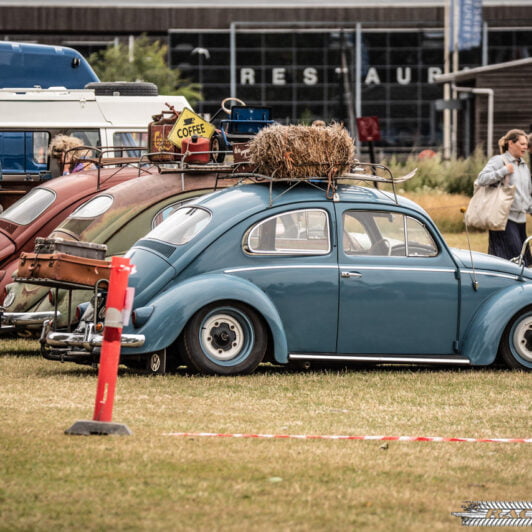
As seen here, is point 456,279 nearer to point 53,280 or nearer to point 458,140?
point 53,280

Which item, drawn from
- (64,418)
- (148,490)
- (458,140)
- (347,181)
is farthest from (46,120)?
(458,140)

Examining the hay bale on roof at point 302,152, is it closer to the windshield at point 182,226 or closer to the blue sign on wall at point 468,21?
the windshield at point 182,226

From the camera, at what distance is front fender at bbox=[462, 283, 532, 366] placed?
10953 millimetres

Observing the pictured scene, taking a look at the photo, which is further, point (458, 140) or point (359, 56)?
point (359, 56)

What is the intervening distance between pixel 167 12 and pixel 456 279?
54893 mm

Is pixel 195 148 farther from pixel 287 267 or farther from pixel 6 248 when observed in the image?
pixel 287 267

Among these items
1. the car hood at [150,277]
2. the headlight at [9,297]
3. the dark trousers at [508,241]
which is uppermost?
the dark trousers at [508,241]

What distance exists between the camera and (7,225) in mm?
13930

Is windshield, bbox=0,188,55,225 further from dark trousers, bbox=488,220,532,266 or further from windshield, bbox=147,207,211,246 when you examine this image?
dark trousers, bbox=488,220,532,266

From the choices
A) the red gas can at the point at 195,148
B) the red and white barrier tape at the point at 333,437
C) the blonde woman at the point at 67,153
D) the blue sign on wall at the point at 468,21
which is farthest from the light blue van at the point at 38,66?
the blue sign on wall at the point at 468,21

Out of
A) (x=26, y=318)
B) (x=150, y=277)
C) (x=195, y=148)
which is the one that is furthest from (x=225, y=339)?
(x=195, y=148)

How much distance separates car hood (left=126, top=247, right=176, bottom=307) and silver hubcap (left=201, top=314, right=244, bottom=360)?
0.48 m

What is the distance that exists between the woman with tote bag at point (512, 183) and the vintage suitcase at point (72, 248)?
5408 millimetres

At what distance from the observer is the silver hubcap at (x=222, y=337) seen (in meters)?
10.4
